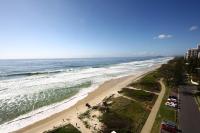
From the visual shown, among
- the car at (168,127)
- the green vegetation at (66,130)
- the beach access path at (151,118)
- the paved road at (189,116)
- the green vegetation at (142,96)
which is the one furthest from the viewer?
the green vegetation at (142,96)

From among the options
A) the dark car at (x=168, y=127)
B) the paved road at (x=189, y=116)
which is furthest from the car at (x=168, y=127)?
the paved road at (x=189, y=116)

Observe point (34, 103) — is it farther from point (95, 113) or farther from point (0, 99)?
point (95, 113)

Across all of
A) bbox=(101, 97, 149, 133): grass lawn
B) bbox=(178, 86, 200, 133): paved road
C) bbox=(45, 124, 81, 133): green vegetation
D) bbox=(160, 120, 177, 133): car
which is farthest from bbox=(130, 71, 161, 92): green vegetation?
bbox=(45, 124, 81, 133): green vegetation

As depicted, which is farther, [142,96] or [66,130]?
[142,96]

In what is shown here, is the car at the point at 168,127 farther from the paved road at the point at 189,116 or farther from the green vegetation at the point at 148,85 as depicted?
the green vegetation at the point at 148,85

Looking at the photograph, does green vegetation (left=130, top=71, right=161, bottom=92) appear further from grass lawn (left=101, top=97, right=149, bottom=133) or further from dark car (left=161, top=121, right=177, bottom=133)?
dark car (left=161, top=121, right=177, bottom=133)

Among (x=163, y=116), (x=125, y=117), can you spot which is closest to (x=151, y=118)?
(x=163, y=116)

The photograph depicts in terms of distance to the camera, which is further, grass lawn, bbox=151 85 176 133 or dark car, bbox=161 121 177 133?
grass lawn, bbox=151 85 176 133

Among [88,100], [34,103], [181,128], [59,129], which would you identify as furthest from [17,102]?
[181,128]

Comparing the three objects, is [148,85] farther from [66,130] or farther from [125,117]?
[66,130]
